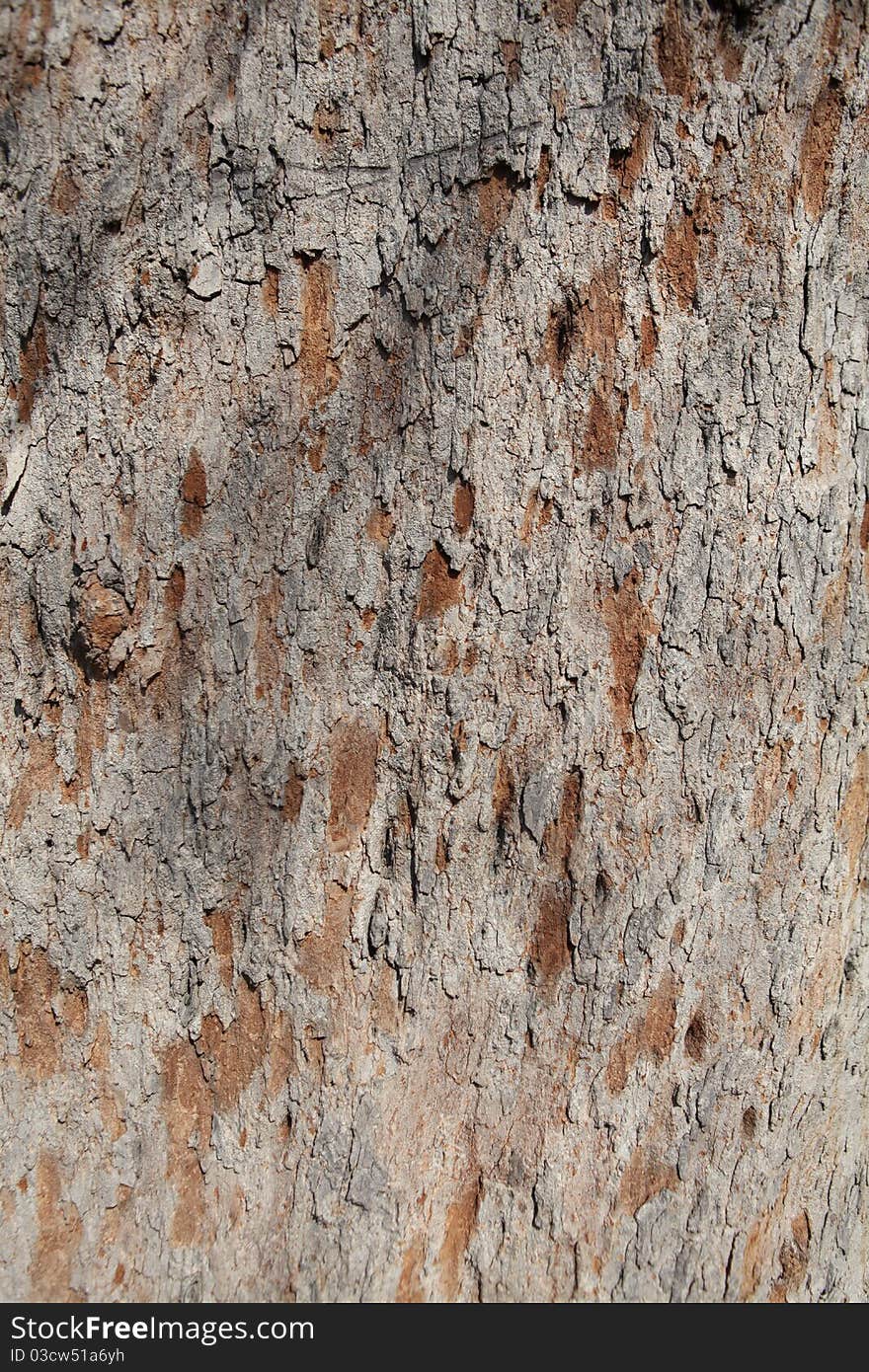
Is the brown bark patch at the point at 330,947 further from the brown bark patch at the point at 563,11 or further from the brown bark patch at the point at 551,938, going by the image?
the brown bark patch at the point at 563,11

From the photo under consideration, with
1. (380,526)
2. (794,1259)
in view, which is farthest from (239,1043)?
(794,1259)

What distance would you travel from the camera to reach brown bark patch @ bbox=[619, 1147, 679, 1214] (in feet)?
4.91

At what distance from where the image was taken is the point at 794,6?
52.2 inches

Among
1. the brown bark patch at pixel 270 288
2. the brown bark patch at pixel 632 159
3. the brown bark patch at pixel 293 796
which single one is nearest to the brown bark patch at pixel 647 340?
the brown bark patch at pixel 632 159

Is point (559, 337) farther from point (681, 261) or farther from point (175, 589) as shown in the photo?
point (175, 589)

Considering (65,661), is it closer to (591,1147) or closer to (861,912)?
(591,1147)

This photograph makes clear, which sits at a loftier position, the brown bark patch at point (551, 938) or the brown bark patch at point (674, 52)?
the brown bark patch at point (674, 52)

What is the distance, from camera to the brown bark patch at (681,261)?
134cm

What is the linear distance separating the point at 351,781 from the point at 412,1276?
770 millimetres

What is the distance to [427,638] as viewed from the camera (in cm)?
139

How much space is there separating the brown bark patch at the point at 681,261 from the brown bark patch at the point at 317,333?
46cm

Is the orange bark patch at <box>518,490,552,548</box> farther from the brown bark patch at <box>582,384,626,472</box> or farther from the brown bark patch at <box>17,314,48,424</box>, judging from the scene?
the brown bark patch at <box>17,314,48,424</box>
